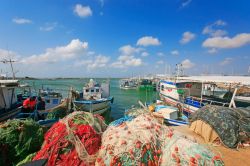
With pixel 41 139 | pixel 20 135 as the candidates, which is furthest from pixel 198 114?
pixel 20 135

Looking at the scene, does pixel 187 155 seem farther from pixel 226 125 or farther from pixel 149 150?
pixel 226 125

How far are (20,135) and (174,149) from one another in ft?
11.4

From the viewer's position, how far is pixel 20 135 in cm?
376

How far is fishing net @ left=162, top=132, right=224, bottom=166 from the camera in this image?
2.37 m

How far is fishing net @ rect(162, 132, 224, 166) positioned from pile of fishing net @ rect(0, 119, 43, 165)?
3116mm

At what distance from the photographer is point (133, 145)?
2.51 metres

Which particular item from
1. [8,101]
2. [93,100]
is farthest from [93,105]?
[8,101]

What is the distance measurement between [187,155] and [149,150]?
0.58 metres

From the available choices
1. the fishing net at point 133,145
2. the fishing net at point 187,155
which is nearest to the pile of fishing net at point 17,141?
the fishing net at point 133,145

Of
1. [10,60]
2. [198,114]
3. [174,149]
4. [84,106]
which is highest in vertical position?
[10,60]

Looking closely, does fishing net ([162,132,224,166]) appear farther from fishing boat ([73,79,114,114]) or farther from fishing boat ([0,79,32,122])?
fishing boat ([73,79,114,114])

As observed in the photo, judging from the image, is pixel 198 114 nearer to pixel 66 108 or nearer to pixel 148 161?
pixel 148 161

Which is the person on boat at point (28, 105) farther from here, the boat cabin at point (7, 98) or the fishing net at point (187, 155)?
the fishing net at point (187, 155)

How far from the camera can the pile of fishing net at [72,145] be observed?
9.08ft
